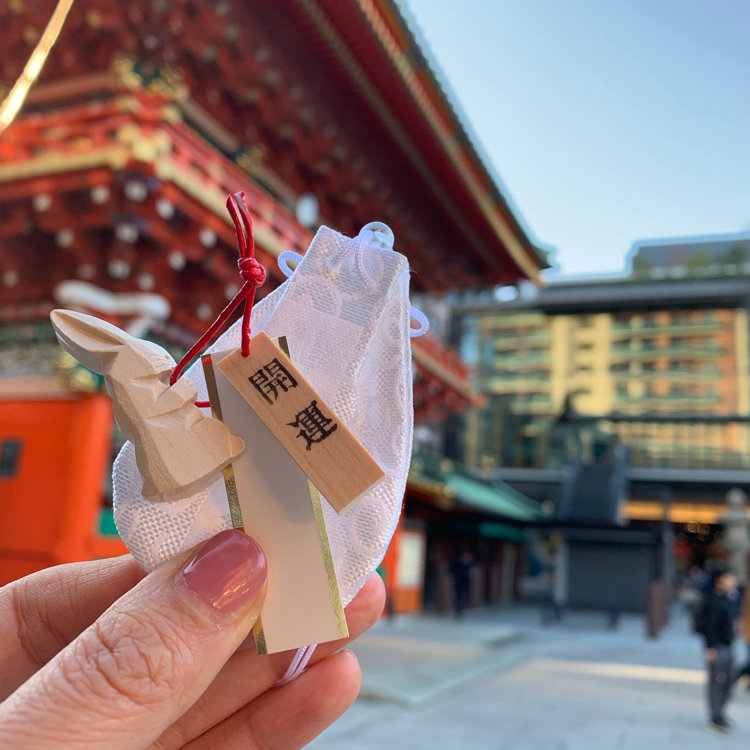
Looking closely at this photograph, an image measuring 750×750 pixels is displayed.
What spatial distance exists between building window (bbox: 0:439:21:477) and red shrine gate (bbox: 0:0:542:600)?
12mm

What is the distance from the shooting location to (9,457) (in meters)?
4.73

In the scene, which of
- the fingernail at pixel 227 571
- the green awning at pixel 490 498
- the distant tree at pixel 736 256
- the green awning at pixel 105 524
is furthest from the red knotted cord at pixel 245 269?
the distant tree at pixel 736 256

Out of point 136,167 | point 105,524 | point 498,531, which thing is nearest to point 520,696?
point 105,524

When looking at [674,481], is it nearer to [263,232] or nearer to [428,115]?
[428,115]

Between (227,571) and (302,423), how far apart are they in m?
0.16

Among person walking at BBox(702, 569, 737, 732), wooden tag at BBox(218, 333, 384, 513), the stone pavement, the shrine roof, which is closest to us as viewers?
wooden tag at BBox(218, 333, 384, 513)

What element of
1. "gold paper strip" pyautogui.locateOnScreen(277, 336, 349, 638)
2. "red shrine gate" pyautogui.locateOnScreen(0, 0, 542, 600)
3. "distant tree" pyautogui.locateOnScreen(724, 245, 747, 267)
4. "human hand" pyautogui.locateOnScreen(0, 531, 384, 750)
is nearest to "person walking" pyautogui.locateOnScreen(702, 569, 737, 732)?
"red shrine gate" pyautogui.locateOnScreen(0, 0, 542, 600)

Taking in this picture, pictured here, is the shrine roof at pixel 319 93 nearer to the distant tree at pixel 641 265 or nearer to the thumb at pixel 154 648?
the thumb at pixel 154 648

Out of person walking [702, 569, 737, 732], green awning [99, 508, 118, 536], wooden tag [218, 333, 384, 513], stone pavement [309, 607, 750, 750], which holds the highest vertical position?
wooden tag [218, 333, 384, 513]

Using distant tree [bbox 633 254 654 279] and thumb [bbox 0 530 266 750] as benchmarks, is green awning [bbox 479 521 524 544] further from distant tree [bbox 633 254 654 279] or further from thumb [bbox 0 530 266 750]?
distant tree [bbox 633 254 654 279]

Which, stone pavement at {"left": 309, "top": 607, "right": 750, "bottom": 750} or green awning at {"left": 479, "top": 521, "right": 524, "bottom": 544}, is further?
green awning at {"left": 479, "top": 521, "right": 524, "bottom": 544}

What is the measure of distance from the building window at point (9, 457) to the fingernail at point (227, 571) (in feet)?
15.2

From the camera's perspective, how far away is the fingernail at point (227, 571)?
0.64 metres

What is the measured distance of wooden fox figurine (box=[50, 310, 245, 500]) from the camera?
60 cm
